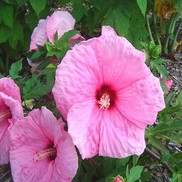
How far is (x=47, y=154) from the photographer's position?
1.61 metres

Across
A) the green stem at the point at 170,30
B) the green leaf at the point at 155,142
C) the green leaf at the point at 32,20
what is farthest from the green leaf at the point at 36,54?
the green stem at the point at 170,30

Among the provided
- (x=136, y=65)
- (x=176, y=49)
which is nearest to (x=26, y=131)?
(x=136, y=65)

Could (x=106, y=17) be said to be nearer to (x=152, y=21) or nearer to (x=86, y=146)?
(x=152, y=21)

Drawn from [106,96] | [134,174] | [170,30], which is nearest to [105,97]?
[106,96]

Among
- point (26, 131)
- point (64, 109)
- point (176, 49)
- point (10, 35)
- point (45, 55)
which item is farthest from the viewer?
point (176, 49)

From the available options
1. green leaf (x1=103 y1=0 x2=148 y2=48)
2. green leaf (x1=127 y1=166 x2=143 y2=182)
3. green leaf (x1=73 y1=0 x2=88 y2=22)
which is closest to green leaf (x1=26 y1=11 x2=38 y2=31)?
green leaf (x1=73 y1=0 x2=88 y2=22)

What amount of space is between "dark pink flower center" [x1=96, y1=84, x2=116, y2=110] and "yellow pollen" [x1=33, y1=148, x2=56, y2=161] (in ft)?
0.84

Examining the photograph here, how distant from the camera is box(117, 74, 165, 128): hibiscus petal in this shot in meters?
1.47

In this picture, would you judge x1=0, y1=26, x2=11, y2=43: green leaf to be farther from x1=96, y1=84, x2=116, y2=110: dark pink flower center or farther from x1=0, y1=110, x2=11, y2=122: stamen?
x1=96, y1=84, x2=116, y2=110: dark pink flower center

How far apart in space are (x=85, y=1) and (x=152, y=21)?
44.8 inches

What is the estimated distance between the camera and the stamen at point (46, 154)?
5.25 feet

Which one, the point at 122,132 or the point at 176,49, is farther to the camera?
the point at 176,49

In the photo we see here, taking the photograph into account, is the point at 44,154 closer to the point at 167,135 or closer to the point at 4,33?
the point at 167,135

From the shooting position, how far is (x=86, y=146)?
4.77 ft
